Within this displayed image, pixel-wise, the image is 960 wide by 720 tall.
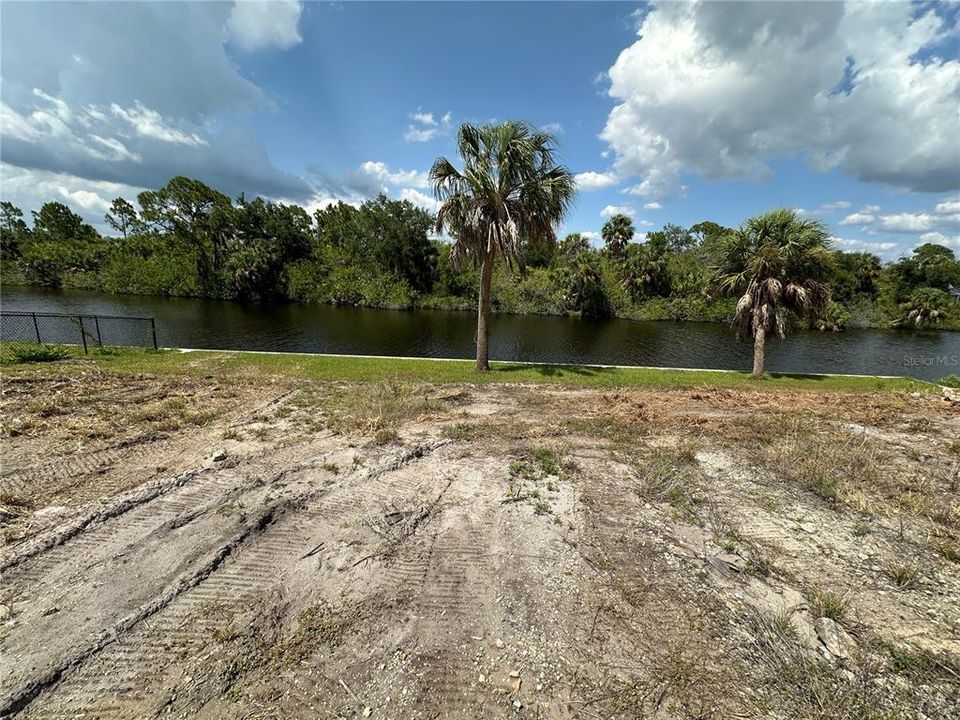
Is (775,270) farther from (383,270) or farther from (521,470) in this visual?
(383,270)

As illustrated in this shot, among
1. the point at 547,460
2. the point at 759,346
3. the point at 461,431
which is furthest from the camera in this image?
the point at 759,346

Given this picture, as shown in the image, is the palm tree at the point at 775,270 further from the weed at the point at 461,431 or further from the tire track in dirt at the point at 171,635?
the tire track in dirt at the point at 171,635

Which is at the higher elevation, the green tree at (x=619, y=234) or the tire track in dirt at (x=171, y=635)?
the green tree at (x=619, y=234)

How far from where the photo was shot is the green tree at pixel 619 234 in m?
51.4

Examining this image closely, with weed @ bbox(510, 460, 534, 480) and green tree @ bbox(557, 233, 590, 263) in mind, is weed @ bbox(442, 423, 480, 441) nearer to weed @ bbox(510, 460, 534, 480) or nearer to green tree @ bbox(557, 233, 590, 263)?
weed @ bbox(510, 460, 534, 480)

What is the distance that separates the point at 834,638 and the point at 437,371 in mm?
11919

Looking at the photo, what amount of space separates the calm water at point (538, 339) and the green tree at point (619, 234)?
13471 mm

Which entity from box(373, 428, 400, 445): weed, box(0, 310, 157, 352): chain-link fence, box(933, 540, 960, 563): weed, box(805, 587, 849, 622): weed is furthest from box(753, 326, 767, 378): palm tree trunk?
box(0, 310, 157, 352): chain-link fence

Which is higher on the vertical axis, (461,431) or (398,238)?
(398,238)

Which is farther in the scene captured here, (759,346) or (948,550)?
(759,346)

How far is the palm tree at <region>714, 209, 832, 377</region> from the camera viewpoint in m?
14.5

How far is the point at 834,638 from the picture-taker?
3602 millimetres

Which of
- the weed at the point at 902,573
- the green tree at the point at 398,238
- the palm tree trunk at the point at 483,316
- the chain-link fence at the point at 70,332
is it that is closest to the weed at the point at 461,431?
the palm tree trunk at the point at 483,316

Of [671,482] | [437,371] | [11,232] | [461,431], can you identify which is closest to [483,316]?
[437,371]
